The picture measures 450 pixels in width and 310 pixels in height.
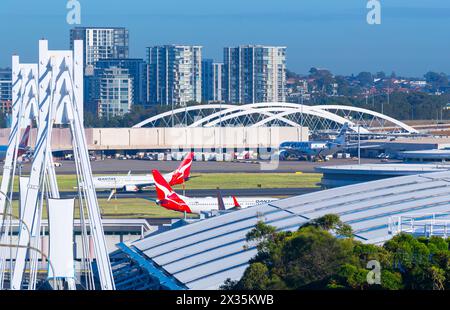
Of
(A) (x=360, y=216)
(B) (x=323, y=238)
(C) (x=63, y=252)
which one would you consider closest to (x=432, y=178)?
(A) (x=360, y=216)

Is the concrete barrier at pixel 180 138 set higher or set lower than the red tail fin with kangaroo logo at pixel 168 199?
higher

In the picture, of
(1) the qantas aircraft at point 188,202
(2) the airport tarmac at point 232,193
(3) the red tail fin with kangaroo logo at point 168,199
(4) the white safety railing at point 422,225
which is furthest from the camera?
(2) the airport tarmac at point 232,193

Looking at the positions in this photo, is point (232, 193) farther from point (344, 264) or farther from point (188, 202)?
point (344, 264)

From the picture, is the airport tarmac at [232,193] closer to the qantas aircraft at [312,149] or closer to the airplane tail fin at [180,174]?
the airplane tail fin at [180,174]

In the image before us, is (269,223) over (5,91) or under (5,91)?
under

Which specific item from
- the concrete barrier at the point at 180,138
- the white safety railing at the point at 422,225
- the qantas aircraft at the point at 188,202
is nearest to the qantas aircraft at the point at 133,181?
the qantas aircraft at the point at 188,202

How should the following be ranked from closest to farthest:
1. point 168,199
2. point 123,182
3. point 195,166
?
1. point 168,199
2. point 123,182
3. point 195,166

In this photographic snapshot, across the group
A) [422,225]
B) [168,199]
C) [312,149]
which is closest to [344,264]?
[422,225]
